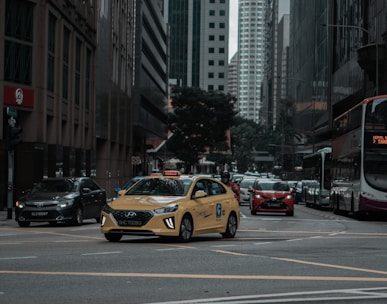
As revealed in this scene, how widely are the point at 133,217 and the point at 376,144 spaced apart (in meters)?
15.4

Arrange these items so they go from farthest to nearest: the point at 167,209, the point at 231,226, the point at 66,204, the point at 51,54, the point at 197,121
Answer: the point at 197,121
the point at 51,54
the point at 66,204
the point at 231,226
the point at 167,209

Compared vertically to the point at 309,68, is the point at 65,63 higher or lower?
lower

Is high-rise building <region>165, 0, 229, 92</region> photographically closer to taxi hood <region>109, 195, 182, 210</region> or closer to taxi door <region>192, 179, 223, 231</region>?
taxi door <region>192, 179, 223, 231</region>

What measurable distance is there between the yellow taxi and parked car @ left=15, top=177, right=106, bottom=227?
22.7 ft

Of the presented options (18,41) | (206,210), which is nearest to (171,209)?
(206,210)

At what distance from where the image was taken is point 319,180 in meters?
47.7

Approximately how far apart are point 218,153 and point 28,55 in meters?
85.6

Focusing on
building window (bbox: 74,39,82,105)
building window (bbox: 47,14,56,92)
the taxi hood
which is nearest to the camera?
the taxi hood

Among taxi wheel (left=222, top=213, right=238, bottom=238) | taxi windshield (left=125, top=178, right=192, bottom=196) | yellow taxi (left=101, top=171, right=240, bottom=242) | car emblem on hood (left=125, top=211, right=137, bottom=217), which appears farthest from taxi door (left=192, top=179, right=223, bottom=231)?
car emblem on hood (left=125, top=211, right=137, bottom=217)

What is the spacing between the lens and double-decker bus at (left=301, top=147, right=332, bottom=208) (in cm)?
4656

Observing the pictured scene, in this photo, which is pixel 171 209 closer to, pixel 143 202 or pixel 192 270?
pixel 143 202

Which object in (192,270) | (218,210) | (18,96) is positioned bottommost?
(192,270)

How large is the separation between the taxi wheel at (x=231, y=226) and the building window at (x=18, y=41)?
62.7 feet

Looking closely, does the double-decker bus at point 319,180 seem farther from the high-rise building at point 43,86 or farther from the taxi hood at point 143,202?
the taxi hood at point 143,202
